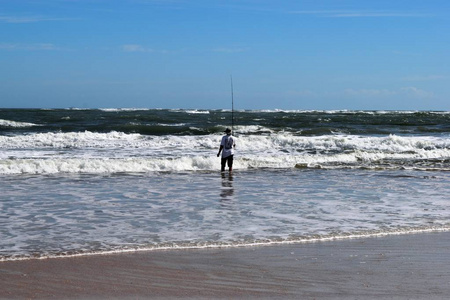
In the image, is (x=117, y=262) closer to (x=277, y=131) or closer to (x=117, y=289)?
(x=117, y=289)

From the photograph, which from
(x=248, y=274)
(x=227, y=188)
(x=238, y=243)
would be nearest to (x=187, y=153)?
(x=227, y=188)

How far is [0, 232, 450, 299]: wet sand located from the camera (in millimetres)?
5141

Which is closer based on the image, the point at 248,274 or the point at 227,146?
the point at 248,274

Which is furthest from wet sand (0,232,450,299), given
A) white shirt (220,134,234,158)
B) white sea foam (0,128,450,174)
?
white sea foam (0,128,450,174)

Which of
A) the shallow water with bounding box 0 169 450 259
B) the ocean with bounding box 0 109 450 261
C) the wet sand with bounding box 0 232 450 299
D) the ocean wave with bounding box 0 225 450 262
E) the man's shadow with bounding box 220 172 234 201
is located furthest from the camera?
the man's shadow with bounding box 220 172 234 201

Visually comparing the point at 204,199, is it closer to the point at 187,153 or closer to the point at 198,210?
the point at 198,210

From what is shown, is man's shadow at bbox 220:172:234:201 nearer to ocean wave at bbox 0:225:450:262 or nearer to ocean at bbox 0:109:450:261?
ocean at bbox 0:109:450:261

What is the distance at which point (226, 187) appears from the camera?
1325cm

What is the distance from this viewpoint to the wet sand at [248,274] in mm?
5141

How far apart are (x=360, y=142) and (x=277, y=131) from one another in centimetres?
864

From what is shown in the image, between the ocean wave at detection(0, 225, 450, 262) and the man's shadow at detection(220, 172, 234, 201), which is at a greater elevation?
the ocean wave at detection(0, 225, 450, 262)

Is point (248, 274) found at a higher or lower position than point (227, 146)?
lower

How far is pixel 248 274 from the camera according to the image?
229 inches

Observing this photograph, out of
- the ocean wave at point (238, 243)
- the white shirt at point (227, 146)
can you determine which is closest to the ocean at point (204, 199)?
the ocean wave at point (238, 243)
